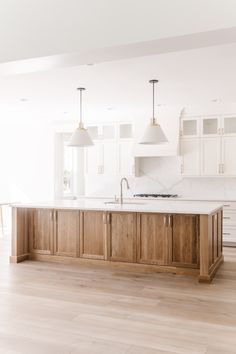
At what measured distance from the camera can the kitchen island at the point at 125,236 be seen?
446 centimetres

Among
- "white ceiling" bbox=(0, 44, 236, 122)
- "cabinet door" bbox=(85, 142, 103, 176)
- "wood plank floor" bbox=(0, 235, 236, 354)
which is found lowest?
"wood plank floor" bbox=(0, 235, 236, 354)

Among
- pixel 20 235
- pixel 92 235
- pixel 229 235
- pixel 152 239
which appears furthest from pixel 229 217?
pixel 20 235

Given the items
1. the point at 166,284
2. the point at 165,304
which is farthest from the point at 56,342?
the point at 166,284

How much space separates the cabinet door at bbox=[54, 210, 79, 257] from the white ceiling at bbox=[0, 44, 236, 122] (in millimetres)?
1886

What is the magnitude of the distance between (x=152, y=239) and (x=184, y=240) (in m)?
0.42

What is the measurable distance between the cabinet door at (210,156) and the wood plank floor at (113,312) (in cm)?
243

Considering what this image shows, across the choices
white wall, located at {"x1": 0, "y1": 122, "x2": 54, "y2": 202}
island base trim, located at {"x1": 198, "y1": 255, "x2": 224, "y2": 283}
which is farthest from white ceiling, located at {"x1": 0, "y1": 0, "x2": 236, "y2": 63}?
white wall, located at {"x1": 0, "y1": 122, "x2": 54, "y2": 202}

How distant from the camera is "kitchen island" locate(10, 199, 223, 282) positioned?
446cm

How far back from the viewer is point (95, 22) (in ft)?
8.36

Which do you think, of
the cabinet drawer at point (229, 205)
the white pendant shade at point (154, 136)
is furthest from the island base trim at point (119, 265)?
the cabinet drawer at point (229, 205)

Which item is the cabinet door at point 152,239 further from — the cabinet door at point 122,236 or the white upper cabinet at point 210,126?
the white upper cabinet at point 210,126

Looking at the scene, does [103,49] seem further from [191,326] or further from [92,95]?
[92,95]

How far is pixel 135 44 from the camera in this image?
2.46m

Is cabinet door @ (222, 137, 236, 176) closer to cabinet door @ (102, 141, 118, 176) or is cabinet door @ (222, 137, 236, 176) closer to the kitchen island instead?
the kitchen island
